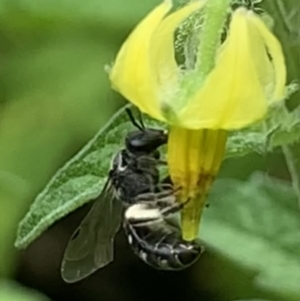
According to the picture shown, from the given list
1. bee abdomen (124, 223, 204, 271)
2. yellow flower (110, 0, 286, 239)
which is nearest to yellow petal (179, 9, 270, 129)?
yellow flower (110, 0, 286, 239)

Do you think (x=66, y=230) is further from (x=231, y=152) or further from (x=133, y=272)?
(x=231, y=152)

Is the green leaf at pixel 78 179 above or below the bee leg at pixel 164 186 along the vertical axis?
above

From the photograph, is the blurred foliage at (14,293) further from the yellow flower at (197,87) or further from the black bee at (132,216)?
the yellow flower at (197,87)

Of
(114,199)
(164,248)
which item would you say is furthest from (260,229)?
(164,248)

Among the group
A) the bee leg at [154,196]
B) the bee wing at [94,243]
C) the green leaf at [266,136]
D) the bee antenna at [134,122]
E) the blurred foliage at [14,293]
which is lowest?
the blurred foliage at [14,293]

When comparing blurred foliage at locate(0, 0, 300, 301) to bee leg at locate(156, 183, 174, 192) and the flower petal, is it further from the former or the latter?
the flower petal

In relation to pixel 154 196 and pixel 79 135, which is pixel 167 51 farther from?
pixel 79 135

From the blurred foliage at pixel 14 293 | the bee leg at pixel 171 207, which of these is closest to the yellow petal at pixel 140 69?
the bee leg at pixel 171 207

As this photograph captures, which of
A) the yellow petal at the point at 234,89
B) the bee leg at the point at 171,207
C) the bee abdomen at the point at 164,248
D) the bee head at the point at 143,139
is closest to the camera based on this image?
the yellow petal at the point at 234,89
